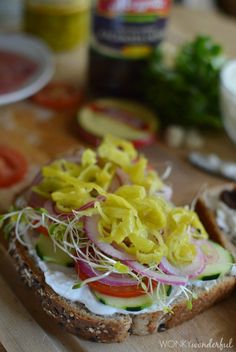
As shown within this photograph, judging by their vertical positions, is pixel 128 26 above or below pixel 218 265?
above

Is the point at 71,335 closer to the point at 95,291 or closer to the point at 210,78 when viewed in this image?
the point at 95,291


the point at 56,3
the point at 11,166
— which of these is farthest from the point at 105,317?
the point at 56,3

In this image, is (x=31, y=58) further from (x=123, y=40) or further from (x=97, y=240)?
(x=97, y=240)

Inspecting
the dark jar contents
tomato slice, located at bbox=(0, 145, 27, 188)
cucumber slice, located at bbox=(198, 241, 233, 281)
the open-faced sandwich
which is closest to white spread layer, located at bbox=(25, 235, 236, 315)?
the open-faced sandwich

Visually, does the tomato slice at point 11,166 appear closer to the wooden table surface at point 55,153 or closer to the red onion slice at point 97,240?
the wooden table surface at point 55,153

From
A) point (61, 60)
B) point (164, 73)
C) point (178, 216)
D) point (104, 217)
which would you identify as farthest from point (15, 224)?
point (61, 60)

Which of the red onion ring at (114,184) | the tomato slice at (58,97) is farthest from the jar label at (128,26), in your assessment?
the red onion ring at (114,184)

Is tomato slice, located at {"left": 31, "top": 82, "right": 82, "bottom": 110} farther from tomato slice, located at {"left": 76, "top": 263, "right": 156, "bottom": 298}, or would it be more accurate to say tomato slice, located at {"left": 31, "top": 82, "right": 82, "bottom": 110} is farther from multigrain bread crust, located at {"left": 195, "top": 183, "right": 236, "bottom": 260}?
tomato slice, located at {"left": 76, "top": 263, "right": 156, "bottom": 298}
